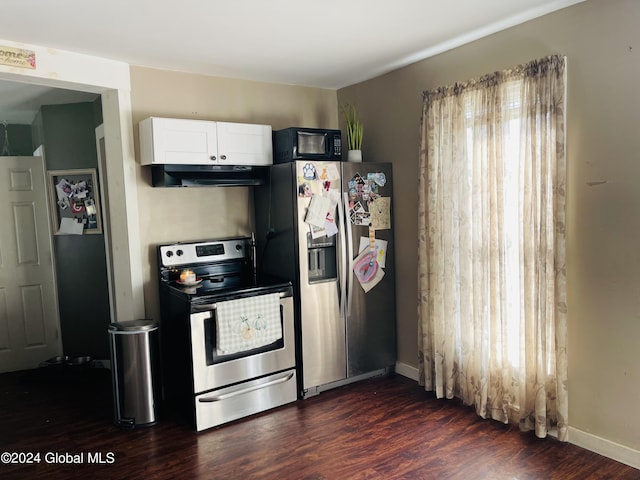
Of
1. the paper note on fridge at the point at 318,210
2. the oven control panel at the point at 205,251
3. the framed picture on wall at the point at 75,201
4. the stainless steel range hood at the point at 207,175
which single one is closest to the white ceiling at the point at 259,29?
the stainless steel range hood at the point at 207,175

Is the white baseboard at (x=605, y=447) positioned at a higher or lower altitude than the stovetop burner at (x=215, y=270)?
lower

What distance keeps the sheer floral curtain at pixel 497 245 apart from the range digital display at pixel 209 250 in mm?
1536

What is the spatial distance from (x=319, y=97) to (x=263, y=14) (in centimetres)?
171

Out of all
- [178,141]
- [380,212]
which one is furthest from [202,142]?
[380,212]

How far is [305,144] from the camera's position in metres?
3.59

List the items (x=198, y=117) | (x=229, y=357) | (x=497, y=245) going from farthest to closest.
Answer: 1. (x=198, y=117)
2. (x=229, y=357)
3. (x=497, y=245)

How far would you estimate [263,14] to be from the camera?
2.57 meters

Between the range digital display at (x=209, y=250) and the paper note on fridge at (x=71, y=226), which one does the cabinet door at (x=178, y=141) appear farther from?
the paper note on fridge at (x=71, y=226)

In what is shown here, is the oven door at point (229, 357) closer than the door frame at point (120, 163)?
Yes

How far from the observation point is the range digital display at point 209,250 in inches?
145

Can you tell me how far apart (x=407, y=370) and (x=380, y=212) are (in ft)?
4.21

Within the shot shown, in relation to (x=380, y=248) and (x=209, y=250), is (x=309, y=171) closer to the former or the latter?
(x=380, y=248)

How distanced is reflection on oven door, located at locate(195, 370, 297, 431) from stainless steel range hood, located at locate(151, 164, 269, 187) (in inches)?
56.6

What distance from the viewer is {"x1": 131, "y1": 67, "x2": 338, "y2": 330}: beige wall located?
3492mm
